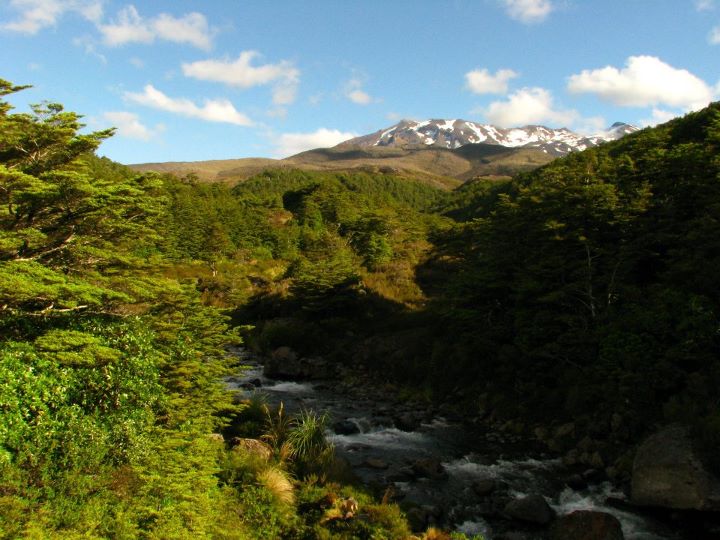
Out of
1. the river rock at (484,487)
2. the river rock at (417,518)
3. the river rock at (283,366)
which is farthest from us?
the river rock at (283,366)

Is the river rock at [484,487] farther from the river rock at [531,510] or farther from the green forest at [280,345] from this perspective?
the green forest at [280,345]

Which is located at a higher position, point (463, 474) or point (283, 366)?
point (463, 474)

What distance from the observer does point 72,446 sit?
30.9ft

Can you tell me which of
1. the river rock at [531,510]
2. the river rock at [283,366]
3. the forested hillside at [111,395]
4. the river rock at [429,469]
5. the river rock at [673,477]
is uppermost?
the forested hillside at [111,395]

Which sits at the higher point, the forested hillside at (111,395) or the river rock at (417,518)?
the forested hillside at (111,395)

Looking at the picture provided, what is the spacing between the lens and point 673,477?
41.9 feet

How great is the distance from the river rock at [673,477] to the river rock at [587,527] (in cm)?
231

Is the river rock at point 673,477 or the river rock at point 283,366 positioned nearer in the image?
the river rock at point 673,477

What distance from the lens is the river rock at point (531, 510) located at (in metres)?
12.8

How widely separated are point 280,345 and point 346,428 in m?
15.4

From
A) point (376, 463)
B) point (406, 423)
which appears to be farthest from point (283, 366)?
point (376, 463)

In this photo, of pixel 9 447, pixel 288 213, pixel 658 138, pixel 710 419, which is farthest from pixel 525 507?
pixel 288 213

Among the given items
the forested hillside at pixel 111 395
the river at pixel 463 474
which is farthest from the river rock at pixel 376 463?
the forested hillside at pixel 111 395

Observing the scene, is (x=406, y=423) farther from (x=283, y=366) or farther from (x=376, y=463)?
(x=283, y=366)
